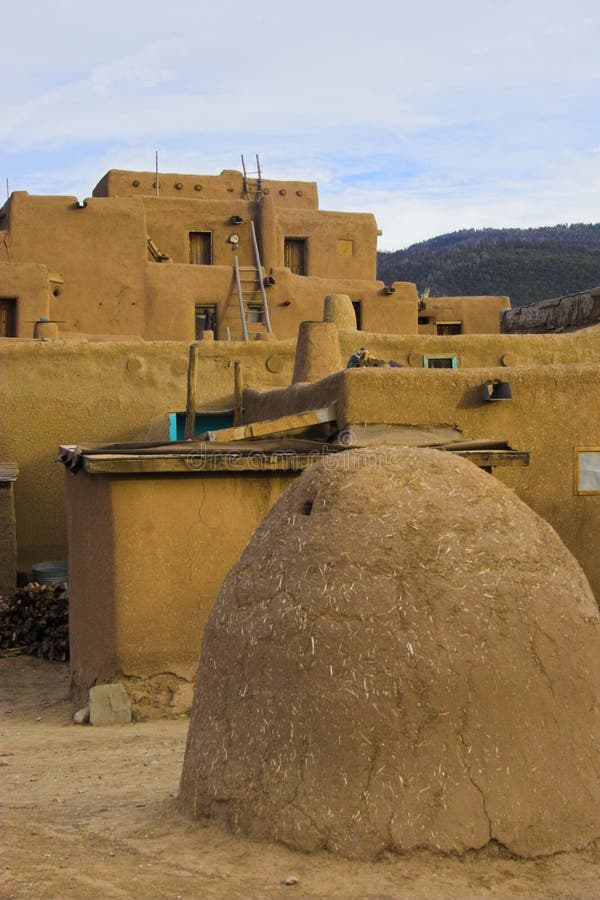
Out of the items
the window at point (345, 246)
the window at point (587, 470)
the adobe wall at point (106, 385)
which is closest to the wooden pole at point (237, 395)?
the adobe wall at point (106, 385)

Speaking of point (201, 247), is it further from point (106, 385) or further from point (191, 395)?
point (191, 395)

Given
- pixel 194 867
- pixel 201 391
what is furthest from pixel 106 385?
pixel 194 867

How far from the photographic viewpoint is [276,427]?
386 inches

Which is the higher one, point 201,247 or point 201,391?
point 201,247

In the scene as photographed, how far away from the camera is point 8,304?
19.4 metres

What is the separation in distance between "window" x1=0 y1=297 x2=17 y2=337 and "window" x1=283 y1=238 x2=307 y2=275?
7.07m

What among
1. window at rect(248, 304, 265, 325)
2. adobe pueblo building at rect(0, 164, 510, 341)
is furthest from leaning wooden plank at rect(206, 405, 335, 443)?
window at rect(248, 304, 265, 325)

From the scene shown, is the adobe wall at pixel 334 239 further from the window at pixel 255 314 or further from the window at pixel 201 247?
the window at pixel 255 314

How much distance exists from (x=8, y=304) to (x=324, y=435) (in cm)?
1099

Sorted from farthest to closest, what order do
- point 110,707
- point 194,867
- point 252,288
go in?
point 252,288, point 110,707, point 194,867

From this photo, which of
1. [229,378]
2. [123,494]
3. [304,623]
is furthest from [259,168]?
[304,623]

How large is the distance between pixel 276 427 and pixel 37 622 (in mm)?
3461

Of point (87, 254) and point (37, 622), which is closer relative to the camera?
point (37, 622)

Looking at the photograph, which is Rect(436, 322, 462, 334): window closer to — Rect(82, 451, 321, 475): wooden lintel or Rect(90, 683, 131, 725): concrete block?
Rect(82, 451, 321, 475): wooden lintel
